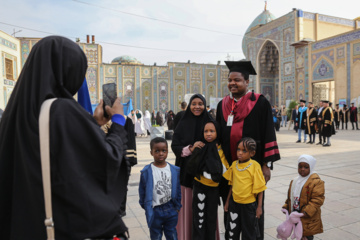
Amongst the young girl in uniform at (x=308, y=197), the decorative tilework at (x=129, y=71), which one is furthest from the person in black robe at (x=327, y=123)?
the decorative tilework at (x=129, y=71)

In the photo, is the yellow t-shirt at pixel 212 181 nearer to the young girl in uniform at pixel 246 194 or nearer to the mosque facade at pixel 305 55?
the young girl in uniform at pixel 246 194

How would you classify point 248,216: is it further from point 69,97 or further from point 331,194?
point 331,194

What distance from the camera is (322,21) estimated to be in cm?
2114

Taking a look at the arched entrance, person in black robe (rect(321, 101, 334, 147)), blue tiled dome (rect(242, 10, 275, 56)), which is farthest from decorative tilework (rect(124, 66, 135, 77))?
person in black robe (rect(321, 101, 334, 147))

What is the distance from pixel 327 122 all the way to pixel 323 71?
11529mm

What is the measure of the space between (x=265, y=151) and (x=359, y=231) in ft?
4.76

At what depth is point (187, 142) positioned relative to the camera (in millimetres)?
2445

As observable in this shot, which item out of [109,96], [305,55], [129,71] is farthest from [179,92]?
[109,96]

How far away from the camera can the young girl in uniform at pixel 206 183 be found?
7.39ft

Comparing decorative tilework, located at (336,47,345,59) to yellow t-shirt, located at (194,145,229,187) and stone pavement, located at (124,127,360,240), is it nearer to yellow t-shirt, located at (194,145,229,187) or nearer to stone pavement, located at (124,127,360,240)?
A: stone pavement, located at (124,127,360,240)

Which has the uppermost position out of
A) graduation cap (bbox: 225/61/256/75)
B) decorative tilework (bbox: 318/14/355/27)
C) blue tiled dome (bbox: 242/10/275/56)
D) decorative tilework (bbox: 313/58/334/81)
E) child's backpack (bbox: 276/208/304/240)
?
blue tiled dome (bbox: 242/10/275/56)

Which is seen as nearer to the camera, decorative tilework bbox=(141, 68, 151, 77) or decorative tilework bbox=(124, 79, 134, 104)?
decorative tilework bbox=(124, 79, 134, 104)

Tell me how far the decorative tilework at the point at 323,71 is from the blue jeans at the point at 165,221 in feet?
62.9

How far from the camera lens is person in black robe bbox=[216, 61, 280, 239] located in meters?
2.35
